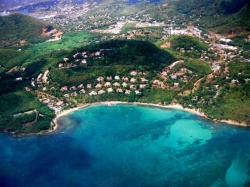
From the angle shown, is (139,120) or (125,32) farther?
(125,32)

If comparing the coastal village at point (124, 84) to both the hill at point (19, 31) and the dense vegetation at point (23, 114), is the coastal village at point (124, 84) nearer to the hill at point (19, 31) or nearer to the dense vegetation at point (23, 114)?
the dense vegetation at point (23, 114)

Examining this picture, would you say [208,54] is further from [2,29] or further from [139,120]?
[2,29]

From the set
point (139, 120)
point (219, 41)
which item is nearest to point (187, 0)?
point (219, 41)

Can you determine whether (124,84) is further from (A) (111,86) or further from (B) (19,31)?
(B) (19,31)

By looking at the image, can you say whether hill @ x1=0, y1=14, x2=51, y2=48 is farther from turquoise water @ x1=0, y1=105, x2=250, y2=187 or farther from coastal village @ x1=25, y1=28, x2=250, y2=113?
turquoise water @ x1=0, y1=105, x2=250, y2=187

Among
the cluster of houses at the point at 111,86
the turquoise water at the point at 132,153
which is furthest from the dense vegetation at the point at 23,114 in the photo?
the cluster of houses at the point at 111,86

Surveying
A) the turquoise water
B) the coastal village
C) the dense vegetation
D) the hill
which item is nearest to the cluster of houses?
the coastal village
